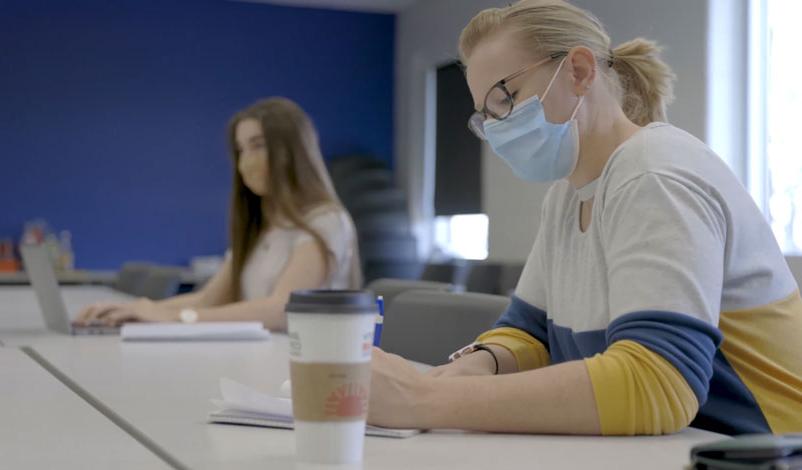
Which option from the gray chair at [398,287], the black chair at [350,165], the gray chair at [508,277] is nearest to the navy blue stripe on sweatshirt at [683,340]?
the gray chair at [398,287]

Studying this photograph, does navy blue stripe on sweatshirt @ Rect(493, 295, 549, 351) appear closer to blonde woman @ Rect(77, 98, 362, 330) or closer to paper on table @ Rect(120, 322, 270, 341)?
paper on table @ Rect(120, 322, 270, 341)

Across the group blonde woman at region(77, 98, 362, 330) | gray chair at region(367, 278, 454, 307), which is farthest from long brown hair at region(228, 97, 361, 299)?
gray chair at region(367, 278, 454, 307)

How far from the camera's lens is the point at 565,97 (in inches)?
57.5

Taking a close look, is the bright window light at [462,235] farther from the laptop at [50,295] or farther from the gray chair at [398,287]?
the laptop at [50,295]

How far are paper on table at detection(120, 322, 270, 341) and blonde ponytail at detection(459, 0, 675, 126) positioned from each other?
1.09 metres

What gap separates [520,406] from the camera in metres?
1.15

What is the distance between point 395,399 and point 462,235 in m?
6.68

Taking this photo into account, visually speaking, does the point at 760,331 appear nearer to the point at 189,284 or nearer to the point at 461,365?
the point at 461,365

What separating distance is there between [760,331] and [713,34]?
3.84 m

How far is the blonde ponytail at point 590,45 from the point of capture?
1.45 m

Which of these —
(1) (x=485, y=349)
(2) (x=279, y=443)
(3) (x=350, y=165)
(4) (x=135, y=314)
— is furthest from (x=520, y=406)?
(3) (x=350, y=165)

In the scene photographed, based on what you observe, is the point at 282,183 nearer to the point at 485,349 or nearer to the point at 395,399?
the point at 485,349

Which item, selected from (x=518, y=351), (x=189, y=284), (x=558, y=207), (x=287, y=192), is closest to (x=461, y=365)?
(x=518, y=351)

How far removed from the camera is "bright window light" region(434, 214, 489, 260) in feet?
24.6
